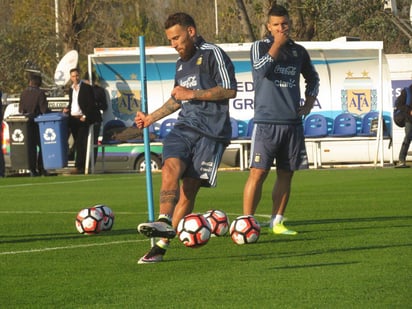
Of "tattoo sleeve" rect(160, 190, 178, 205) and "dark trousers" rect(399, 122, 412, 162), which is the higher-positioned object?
"tattoo sleeve" rect(160, 190, 178, 205)

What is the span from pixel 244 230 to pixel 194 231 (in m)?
1.49

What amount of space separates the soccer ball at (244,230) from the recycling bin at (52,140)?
1808cm

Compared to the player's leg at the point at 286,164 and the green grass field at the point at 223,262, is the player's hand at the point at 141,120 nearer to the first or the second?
the green grass field at the point at 223,262

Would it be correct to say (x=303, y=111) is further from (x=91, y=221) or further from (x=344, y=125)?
(x=344, y=125)

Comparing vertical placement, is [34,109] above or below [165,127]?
above

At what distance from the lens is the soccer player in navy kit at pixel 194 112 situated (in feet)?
34.6

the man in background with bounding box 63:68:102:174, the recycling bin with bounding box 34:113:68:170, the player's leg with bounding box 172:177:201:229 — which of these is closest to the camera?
the player's leg with bounding box 172:177:201:229

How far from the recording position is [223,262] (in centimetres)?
1023

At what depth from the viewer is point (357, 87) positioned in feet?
102

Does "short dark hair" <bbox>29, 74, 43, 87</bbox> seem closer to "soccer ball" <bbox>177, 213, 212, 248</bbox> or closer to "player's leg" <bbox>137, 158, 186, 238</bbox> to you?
"player's leg" <bbox>137, 158, 186, 238</bbox>

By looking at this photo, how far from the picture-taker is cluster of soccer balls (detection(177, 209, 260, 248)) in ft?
31.9

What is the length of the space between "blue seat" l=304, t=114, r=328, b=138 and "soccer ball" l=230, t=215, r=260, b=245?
1919 centimetres

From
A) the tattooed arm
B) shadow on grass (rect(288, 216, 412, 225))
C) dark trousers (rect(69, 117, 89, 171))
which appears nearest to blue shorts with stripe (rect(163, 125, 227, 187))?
the tattooed arm

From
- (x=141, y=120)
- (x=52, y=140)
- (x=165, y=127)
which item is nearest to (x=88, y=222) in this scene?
(x=141, y=120)
